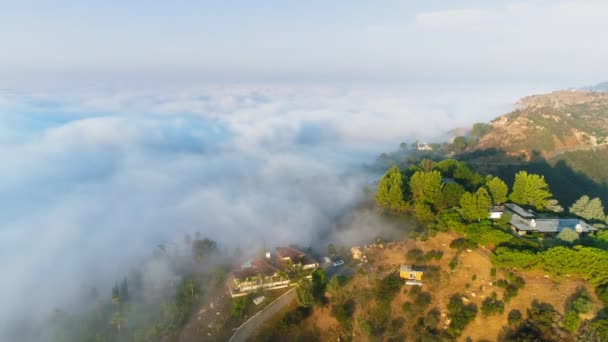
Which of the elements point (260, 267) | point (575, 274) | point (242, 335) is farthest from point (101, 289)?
point (575, 274)

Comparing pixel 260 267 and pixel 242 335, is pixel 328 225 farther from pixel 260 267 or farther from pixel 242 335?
pixel 242 335

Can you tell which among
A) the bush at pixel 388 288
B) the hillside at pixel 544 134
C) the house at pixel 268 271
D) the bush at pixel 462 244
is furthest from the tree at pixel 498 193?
the hillside at pixel 544 134

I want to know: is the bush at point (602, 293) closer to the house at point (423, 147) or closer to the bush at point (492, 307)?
the bush at point (492, 307)

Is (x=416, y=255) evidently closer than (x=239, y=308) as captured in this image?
No

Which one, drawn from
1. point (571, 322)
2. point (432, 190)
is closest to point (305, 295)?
point (432, 190)

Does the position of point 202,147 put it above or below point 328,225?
below

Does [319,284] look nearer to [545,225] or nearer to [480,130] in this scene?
[545,225]
